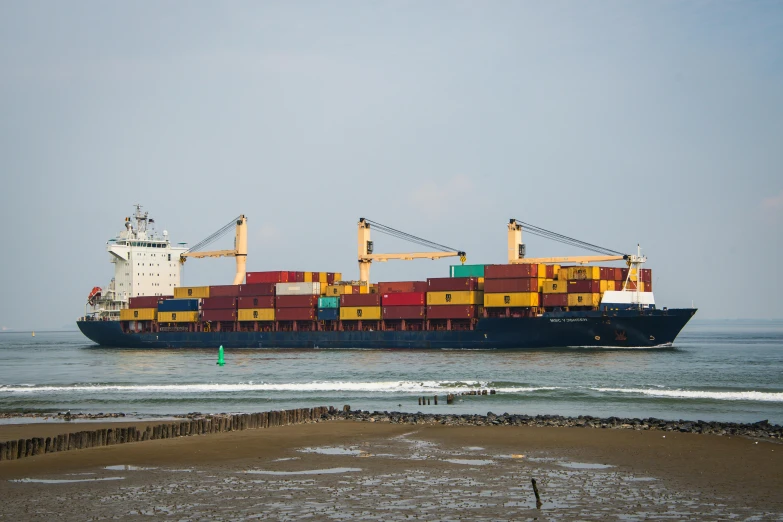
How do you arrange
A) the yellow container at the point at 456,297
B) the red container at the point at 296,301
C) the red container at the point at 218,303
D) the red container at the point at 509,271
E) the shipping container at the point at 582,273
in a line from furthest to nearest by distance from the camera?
the red container at the point at 218,303
the red container at the point at 296,301
the yellow container at the point at 456,297
the red container at the point at 509,271
the shipping container at the point at 582,273

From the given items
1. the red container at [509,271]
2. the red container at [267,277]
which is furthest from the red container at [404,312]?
the red container at [267,277]

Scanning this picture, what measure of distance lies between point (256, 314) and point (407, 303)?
15847mm

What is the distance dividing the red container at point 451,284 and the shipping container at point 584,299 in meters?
8.29

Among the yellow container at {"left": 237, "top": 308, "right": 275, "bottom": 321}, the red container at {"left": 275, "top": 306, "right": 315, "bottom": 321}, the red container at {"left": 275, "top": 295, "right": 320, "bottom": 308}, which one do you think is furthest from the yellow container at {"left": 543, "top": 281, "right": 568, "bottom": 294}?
the yellow container at {"left": 237, "top": 308, "right": 275, "bottom": 321}

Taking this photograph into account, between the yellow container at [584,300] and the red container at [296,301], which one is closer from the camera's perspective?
the yellow container at [584,300]

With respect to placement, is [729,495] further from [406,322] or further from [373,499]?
[406,322]

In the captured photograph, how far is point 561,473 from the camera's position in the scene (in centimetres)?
1792

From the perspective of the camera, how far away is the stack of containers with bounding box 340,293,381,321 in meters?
73.4

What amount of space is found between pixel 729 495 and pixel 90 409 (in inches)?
1023

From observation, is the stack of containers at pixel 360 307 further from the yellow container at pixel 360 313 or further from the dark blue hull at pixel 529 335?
the dark blue hull at pixel 529 335

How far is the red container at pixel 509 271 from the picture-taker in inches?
2601

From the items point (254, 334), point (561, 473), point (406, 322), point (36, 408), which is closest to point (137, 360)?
point (254, 334)

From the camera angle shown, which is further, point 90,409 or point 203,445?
point 90,409

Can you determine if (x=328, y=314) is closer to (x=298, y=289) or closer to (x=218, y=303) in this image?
(x=298, y=289)
